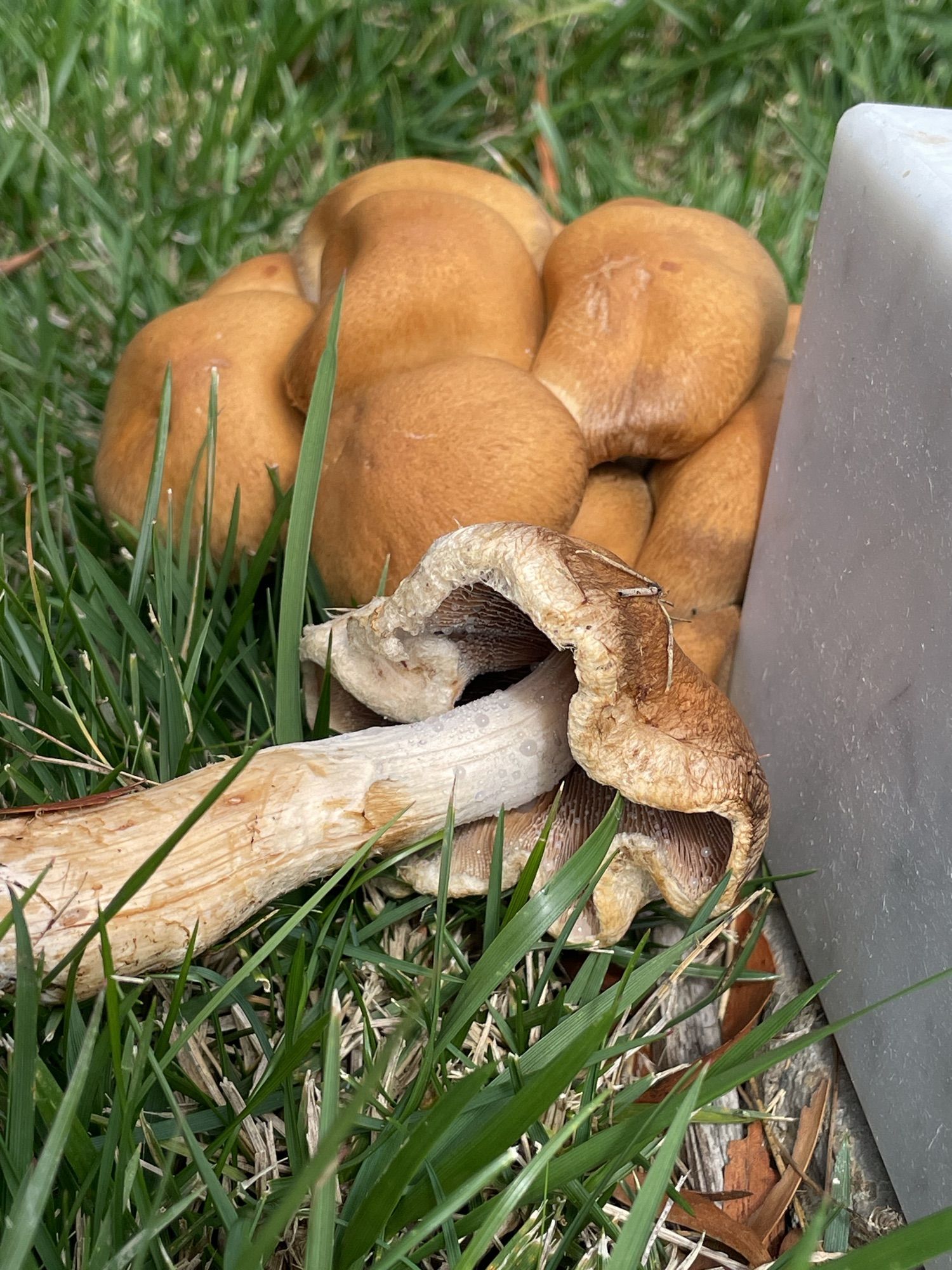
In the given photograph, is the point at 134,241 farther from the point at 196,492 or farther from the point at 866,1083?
the point at 866,1083

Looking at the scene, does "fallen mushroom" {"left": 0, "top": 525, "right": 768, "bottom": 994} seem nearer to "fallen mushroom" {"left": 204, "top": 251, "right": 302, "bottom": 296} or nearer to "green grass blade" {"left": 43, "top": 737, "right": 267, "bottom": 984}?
"green grass blade" {"left": 43, "top": 737, "right": 267, "bottom": 984}

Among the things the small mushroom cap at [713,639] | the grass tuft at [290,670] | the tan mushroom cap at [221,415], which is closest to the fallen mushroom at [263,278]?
the tan mushroom cap at [221,415]

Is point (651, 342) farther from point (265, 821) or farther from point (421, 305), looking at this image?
point (265, 821)

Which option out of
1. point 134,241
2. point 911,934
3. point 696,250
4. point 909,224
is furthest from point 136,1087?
point 134,241

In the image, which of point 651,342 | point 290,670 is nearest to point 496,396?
point 651,342

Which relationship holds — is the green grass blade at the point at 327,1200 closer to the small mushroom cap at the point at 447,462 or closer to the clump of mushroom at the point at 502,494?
the clump of mushroom at the point at 502,494

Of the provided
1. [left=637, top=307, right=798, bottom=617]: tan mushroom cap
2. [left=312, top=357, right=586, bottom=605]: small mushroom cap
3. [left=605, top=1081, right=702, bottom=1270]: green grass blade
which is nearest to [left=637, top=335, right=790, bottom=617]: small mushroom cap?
[left=637, top=307, right=798, bottom=617]: tan mushroom cap
